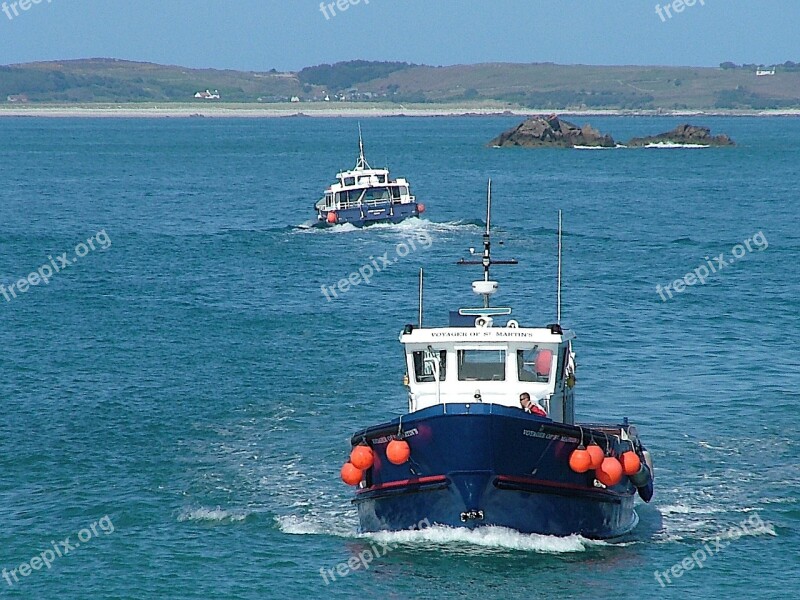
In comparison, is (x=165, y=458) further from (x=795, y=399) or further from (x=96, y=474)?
(x=795, y=399)

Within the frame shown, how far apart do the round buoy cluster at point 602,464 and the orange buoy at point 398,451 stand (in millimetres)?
2896

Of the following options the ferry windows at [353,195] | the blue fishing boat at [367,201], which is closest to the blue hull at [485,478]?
the blue fishing boat at [367,201]

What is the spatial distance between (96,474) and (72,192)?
83.6 m

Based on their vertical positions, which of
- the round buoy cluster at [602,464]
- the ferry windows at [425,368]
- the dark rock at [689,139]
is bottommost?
the dark rock at [689,139]

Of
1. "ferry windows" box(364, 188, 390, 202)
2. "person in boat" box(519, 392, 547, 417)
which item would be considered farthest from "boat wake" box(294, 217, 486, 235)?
"person in boat" box(519, 392, 547, 417)

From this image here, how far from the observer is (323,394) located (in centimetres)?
3866

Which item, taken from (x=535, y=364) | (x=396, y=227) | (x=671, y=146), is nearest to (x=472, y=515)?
(x=535, y=364)

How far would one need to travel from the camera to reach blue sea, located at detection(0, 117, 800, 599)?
82.5 ft

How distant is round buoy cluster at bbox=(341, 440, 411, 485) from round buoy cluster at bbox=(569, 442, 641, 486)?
295cm

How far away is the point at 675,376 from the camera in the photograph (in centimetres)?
4003

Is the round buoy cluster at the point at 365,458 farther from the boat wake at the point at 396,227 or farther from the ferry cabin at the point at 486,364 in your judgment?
the boat wake at the point at 396,227

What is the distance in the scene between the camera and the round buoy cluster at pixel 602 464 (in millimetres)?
24312

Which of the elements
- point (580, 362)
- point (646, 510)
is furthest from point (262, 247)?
point (646, 510)

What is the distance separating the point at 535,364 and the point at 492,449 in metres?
2.97
